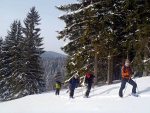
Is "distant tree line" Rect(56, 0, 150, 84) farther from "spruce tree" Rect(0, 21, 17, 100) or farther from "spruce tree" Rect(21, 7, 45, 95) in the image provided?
"spruce tree" Rect(0, 21, 17, 100)

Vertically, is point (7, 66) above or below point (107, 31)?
below

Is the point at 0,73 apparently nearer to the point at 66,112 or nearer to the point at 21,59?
the point at 21,59

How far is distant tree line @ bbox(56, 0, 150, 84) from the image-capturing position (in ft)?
72.1

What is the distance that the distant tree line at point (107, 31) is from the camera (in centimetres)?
2197

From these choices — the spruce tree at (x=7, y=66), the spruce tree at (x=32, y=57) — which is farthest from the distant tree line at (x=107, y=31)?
the spruce tree at (x=7, y=66)

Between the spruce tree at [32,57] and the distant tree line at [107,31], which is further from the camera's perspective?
the spruce tree at [32,57]

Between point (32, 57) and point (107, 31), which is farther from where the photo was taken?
point (32, 57)

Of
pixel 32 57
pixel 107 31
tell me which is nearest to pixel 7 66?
pixel 32 57

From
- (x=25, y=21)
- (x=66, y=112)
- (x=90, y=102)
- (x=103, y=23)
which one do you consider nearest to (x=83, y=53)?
(x=103, y=23)

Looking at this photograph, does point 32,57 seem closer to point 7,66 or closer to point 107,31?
point 7,66

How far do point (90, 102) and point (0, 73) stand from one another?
30.4 metres

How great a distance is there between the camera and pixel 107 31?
75.5ft

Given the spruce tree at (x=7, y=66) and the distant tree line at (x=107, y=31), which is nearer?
the distant tree line at (x=107, y=31)

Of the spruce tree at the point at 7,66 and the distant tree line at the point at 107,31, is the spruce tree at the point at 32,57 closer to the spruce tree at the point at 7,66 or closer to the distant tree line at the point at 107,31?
the spruce tree at the point at 7,66
